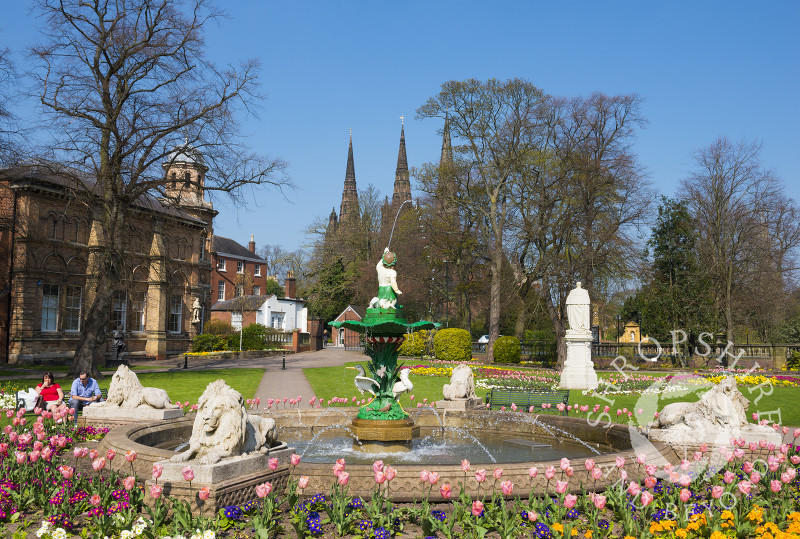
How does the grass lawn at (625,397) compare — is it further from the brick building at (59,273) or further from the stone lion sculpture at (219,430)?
the brick building at (59,273)

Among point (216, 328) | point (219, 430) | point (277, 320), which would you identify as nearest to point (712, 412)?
point (219, 430)

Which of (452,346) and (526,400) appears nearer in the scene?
(526,400)

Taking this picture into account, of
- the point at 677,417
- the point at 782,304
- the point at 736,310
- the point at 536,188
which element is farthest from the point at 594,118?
the point at 677,417

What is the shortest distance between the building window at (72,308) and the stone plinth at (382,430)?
94.7 ft

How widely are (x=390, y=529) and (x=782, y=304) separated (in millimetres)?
45124

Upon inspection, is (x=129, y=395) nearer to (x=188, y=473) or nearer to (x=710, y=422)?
(x=188, y=473)

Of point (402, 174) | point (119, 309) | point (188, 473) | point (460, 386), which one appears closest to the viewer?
point (188, 473)

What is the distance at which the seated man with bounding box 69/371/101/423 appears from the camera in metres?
13.3

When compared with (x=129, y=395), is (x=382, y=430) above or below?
below

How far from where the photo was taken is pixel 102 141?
82.9 feet

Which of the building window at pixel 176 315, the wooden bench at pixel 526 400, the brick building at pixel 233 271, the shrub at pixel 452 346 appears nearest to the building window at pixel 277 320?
the brick building at pixel 233 271

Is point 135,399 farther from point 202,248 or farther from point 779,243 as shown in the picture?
point 779,243

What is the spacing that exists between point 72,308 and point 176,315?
964 centimetres

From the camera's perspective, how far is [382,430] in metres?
10.6
